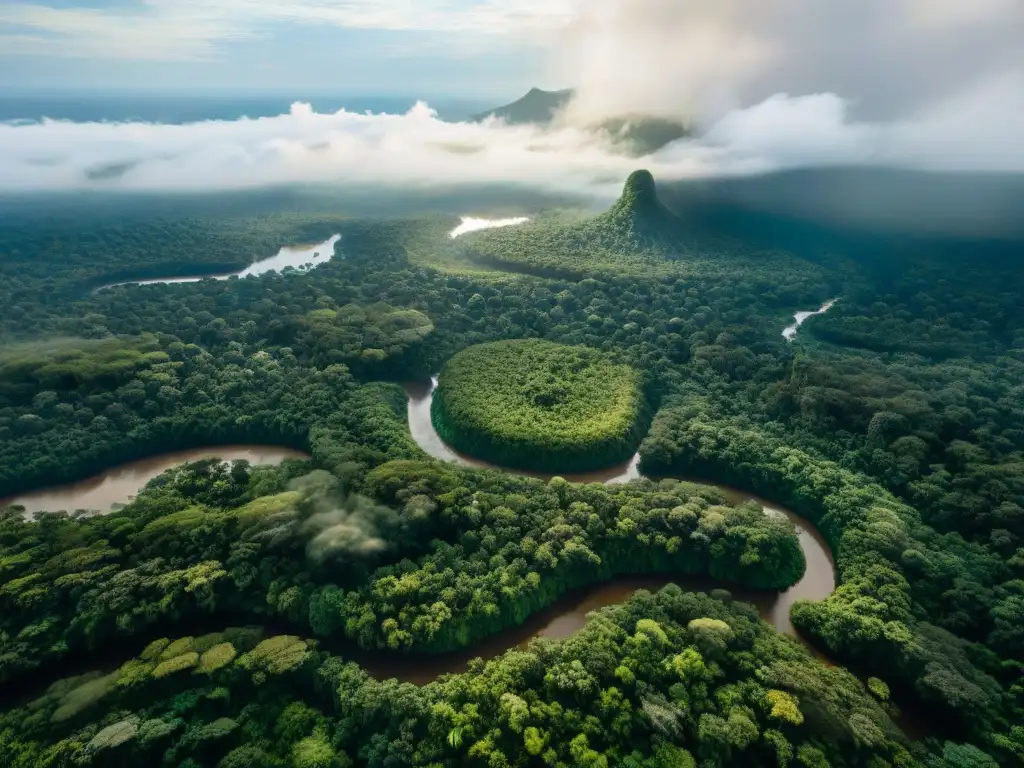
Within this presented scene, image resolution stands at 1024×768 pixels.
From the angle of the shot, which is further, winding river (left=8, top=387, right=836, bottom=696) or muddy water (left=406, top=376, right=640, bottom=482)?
muddy water (left=406, top=376, right=640, bottom=482)

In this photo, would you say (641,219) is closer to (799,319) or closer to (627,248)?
(627,248)

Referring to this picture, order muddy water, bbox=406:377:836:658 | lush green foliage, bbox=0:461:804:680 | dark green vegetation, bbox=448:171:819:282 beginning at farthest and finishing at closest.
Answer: dark green vegetation, bbox=448:171:819:282 < muddy water, bbox=406:377:836:658 < lush green foliage, bbox=0:461:804:680

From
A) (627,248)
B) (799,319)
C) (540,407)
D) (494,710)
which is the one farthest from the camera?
(627,248)

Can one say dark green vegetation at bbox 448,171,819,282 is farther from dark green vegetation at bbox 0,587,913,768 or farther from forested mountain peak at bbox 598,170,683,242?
dark green vegetation at bbox 0,587,913,768

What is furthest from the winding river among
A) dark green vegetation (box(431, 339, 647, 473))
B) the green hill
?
the green hill

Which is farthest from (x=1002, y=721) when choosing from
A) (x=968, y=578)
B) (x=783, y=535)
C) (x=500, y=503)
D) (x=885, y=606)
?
(x=500, y=503)

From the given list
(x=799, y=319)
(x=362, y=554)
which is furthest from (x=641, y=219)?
(x=362, y=554)

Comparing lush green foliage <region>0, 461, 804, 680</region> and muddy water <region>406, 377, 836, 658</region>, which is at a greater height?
lush green foliage <region>0, 461, 804, 680</region>
